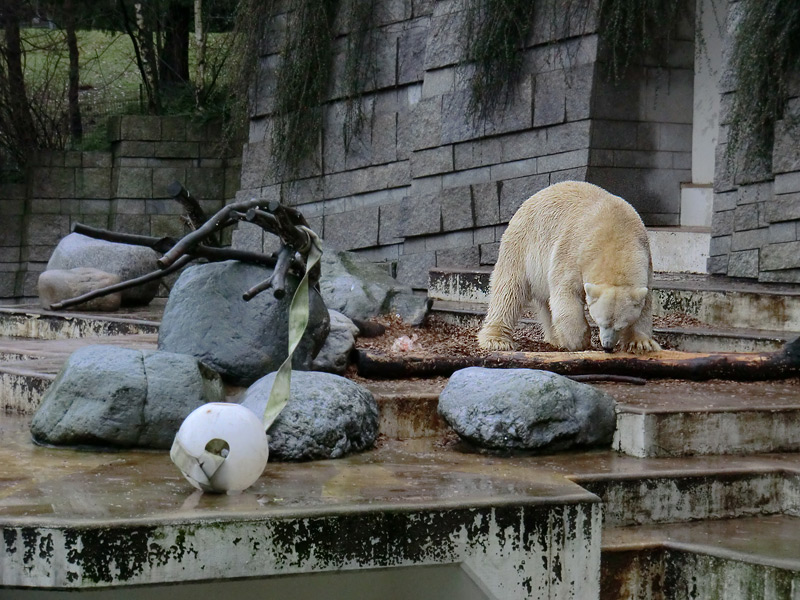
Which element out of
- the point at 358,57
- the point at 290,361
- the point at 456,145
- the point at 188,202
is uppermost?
the point at 358,57

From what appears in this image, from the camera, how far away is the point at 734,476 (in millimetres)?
4215

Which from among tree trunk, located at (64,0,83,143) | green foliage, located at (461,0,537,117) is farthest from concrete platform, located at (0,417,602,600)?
tree trunk, located at (64,0,83,143)

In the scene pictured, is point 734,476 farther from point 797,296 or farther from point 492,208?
point 492,208

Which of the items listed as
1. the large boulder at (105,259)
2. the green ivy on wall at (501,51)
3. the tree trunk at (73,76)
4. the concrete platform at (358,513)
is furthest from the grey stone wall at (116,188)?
the concrete platform at (358,513)

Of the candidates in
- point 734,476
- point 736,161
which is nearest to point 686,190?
point 736,161

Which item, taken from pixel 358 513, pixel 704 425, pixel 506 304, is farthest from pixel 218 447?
pixel 506 304

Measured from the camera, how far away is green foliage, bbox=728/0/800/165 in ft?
24.2

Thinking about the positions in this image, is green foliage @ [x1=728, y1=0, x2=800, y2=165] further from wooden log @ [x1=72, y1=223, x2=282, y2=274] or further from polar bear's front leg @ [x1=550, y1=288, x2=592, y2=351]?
wooden log @ [x1=72, y1=223, x2=282, y2=274]

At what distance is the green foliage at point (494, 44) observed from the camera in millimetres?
8961

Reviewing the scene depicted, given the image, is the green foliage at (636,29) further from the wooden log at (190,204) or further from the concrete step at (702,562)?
the concrete step at (702,562)

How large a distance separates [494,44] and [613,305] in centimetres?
420

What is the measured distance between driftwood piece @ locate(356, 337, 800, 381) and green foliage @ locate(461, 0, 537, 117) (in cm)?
419

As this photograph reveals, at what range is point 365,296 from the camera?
737 cm

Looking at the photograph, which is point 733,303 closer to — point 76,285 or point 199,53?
point 76,285
